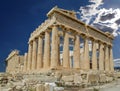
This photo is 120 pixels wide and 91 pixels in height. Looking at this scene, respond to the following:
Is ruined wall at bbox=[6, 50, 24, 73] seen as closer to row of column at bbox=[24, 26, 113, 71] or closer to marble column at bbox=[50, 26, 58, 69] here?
row of column at bbox=[24, 26, 113, 71]

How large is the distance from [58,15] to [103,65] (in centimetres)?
1574

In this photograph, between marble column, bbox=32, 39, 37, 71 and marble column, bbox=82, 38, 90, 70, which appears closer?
marble column, bbox=82, 38, 90, 70

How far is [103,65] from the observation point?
44312 mm

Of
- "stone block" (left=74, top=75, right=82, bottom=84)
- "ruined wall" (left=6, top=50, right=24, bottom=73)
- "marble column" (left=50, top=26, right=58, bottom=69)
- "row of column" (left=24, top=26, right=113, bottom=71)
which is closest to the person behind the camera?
"stone block" (left=74, top=75, right=82, bottom=84)

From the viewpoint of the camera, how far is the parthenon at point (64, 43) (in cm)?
3338

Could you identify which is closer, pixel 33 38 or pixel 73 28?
pixel 73 28

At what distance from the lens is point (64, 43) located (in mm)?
34625

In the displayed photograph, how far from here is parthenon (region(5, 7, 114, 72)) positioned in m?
33.4

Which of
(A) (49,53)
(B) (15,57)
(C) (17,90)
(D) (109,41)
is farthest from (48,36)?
(B) (15,57)

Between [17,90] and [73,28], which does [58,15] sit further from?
[17,90]

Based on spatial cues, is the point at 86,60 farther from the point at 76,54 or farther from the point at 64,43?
the point at 64,43

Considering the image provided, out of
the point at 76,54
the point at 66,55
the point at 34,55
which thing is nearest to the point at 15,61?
the point at 34,55

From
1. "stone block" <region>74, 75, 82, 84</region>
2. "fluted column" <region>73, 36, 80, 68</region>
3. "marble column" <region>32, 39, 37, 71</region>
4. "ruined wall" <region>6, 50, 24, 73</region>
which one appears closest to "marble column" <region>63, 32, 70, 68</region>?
"fluted column" <region>73, 36, 80, 68</region>

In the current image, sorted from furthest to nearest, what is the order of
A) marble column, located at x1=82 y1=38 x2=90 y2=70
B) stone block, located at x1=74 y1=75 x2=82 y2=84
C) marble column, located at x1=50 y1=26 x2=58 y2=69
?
marble column, located at x1=82 y1=38 x2=90 y2=70 → marble column, located at x1=50 y1=26 x2=58 y2=69 → stone block, located at x1=74 y1=75 x2=82 y2=84
